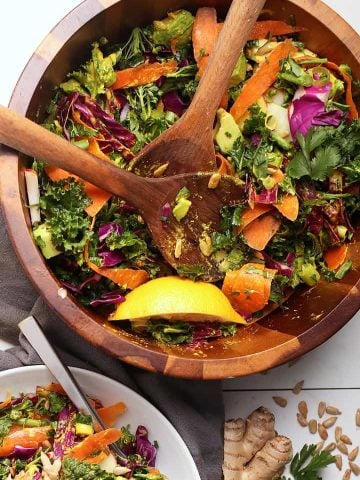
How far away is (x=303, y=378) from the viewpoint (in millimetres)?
2305

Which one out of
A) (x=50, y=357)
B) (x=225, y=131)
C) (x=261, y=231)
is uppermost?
(x=225, y=131)

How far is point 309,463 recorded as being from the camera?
7.40 feet

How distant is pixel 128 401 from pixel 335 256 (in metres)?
0.70

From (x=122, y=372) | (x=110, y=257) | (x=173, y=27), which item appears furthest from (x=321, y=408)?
(x=173, y=27)

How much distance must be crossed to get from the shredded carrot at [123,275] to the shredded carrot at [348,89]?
0.71 m

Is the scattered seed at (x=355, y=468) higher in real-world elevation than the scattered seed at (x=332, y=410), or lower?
lower

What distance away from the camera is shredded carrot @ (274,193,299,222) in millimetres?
1935

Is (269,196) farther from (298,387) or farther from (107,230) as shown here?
(298,387)

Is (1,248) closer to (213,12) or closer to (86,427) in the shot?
(86,427)

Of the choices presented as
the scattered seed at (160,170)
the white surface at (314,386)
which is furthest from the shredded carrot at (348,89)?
the white surface at (314,386)

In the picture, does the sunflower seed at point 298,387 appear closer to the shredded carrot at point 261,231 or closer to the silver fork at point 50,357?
the shredded carrot at point 261,231

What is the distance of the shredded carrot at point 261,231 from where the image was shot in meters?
1.97

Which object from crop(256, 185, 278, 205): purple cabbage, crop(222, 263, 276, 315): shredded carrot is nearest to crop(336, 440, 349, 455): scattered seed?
crop(222, 263, 276, 315): shredded carrot

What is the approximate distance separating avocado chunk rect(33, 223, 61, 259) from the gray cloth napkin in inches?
12.6
